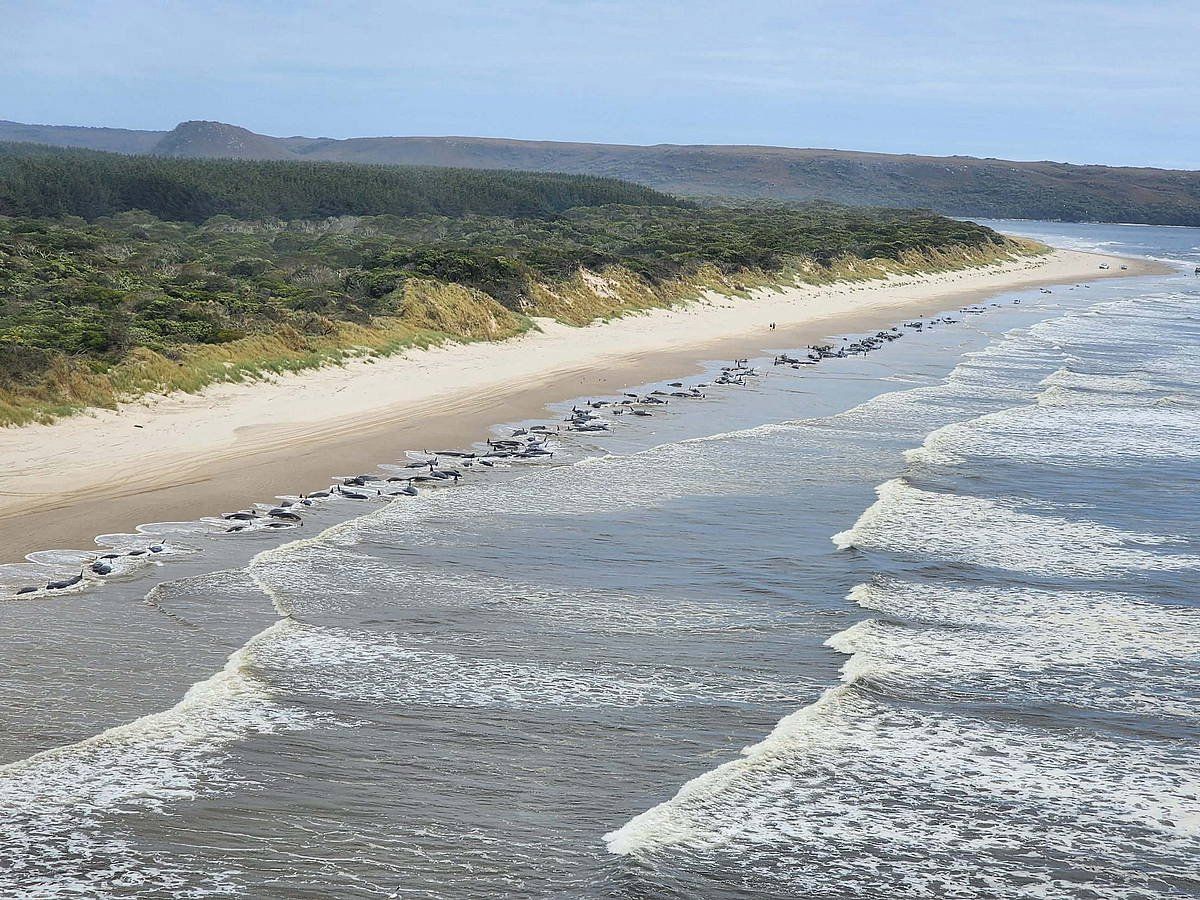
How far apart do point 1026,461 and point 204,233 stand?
35231 millimetres

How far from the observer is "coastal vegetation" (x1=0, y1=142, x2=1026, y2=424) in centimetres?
1791

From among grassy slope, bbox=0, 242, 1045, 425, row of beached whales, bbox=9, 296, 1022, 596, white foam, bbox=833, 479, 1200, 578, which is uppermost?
grassy slope, bbox=0, 242, 1045, 425

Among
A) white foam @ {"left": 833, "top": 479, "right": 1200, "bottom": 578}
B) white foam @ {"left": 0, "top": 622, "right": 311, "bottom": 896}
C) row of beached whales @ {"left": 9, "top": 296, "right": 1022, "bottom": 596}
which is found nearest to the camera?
white foam @ {"left": 0, "top": 622, "right": 311, "bottom": 896}

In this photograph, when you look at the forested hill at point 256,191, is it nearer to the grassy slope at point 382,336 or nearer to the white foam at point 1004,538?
the grassy slope at point 382,336

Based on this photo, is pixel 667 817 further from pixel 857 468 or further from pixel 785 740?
pixel 857 468

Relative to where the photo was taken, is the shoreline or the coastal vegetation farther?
the coastal vegetation

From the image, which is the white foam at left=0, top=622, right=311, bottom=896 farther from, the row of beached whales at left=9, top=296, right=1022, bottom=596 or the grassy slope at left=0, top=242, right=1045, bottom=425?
the grassy slope at left=0, top=242, right=1045, bottom=425

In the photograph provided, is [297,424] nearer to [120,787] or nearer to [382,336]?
[382,336]

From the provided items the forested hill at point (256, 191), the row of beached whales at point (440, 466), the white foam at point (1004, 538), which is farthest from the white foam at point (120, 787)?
the forested hill at point (256, 191)

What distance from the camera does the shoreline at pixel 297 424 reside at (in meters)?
12.1

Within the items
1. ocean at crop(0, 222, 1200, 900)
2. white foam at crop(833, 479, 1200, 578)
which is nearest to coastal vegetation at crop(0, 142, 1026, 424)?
ocean at crop(0, 222, 1200, 900)

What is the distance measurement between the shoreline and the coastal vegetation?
576 millimetres

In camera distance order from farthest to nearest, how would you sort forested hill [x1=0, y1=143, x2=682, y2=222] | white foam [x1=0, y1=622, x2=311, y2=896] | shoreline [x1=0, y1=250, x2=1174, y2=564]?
forested hill [x1=0, y1=143, x2=682, y2=222] < shoreline [x1=0, y1=250, x2=1174, y2=564] < white foam [x1=0, y1=622, x2=311, y2=896]

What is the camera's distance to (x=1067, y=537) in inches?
491
